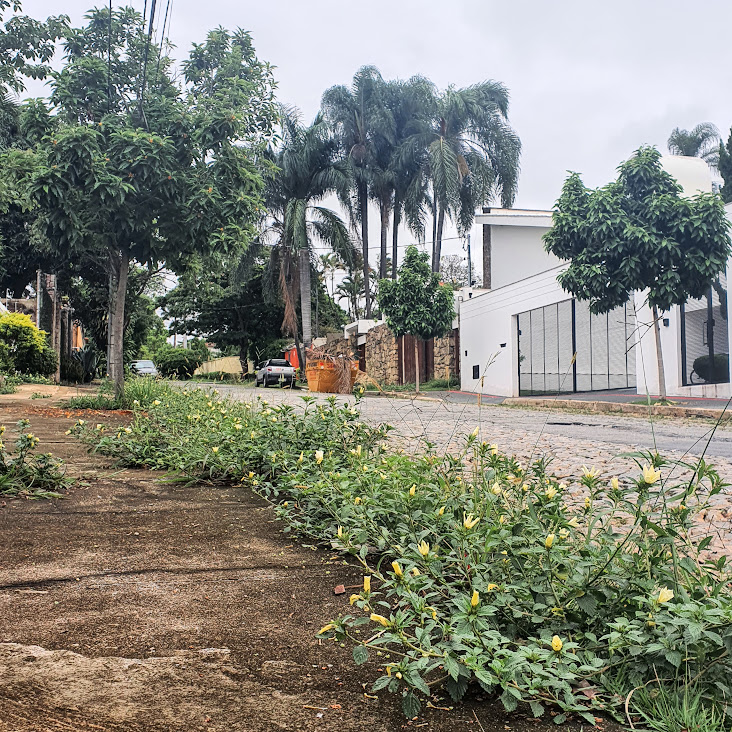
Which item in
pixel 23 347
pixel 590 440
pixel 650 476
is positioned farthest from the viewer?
pixel 23 347

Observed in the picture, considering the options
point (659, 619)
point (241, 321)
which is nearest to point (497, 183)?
point (241, 321)

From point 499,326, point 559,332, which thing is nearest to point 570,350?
point 559,332

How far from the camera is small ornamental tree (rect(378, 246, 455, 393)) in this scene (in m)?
21.9

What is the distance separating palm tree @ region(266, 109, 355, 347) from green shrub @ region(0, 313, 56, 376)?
1185 cm

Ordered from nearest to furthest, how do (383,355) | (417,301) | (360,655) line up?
(360,655) → (417,301) → (383,355)

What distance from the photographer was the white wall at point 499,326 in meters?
18.3

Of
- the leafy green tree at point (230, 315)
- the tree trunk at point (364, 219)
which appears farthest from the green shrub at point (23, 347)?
the leafy green tree at point (230, 315)

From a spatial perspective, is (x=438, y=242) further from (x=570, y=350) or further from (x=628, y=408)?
(x=628, y=408)

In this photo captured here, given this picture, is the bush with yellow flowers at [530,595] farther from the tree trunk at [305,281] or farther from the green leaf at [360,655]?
the tree trunk at [305,281]

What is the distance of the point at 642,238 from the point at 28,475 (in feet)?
34.8

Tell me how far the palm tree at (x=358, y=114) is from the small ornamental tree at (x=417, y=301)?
6.88 metres

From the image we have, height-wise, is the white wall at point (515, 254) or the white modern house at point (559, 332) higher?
the white wall at point (515, 254)

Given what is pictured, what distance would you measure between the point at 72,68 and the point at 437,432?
7.08 m

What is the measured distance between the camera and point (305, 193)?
28.8m
